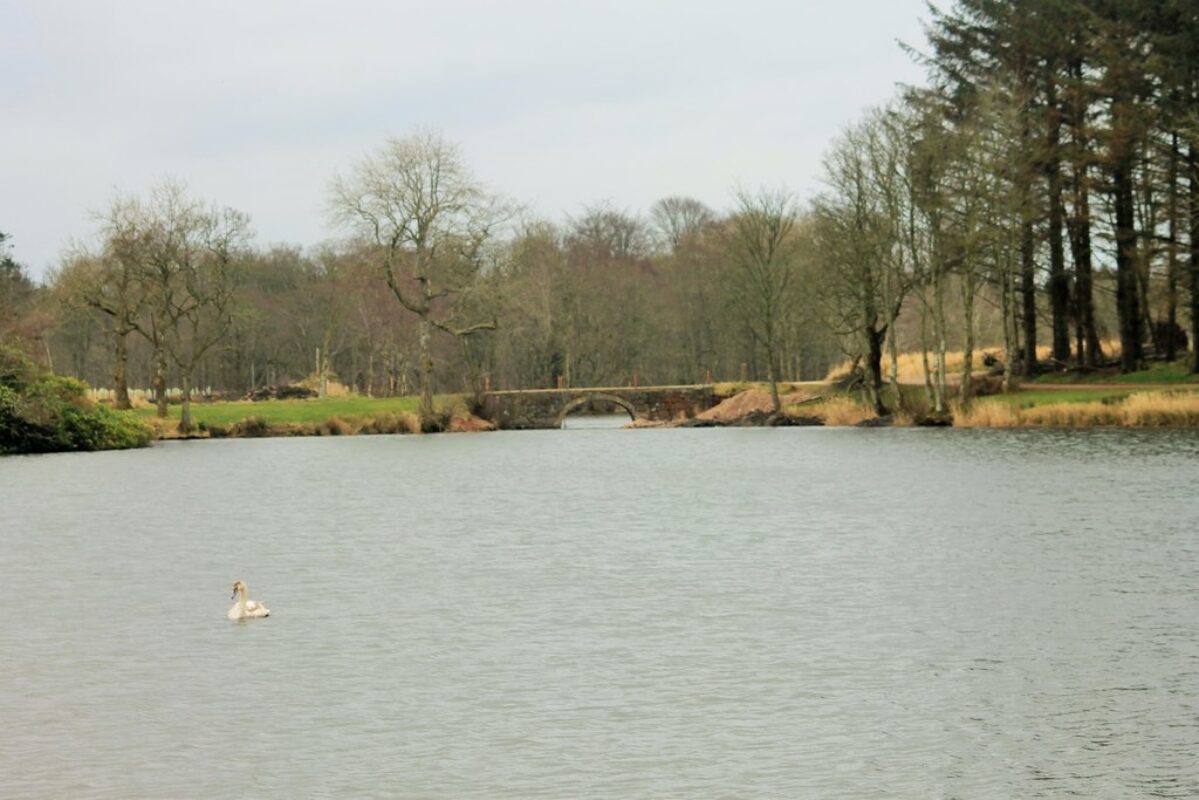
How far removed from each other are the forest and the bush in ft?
11.0

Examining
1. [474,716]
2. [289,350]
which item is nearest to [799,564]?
[474,716]

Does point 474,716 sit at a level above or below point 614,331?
below

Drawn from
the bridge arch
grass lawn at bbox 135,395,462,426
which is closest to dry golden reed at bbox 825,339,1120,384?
the bridge arch

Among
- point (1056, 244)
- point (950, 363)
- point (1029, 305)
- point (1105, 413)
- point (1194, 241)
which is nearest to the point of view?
point (1194, 241)

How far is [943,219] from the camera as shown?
218ft

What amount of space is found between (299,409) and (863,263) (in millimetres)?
31897

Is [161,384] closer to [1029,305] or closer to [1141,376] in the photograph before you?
[1029,305]

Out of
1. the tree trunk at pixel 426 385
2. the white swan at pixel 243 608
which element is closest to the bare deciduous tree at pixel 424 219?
the tree trunk at pixel 426 385

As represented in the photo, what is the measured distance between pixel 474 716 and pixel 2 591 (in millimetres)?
13032

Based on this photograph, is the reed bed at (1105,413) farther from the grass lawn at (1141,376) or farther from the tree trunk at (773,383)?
the tree trunk at (773,383)

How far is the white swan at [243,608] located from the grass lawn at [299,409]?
5759 centimetres

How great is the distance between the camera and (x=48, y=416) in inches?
2557

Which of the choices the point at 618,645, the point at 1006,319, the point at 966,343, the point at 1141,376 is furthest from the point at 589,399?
the point at 618,645

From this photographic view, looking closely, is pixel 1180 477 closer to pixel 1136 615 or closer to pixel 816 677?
pixel 1136 615
